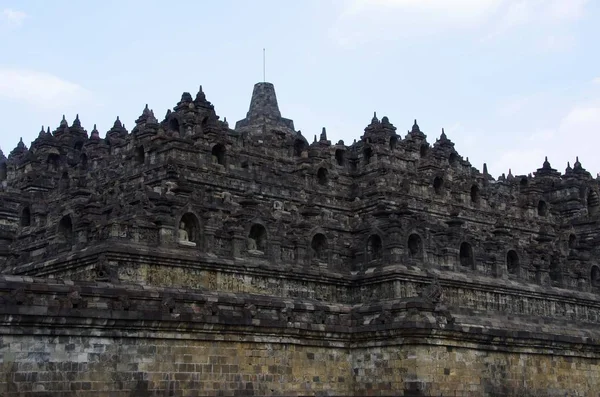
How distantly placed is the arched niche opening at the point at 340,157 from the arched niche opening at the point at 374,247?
30.3ft

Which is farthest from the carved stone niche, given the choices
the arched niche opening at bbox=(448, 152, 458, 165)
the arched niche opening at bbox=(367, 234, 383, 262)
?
the arched niche opening at bbox=(448, 152, 458, 165)

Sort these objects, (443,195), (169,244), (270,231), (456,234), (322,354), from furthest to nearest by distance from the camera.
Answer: (443,195) → (456,234) → (270,231) → (169,244) → (322,354)

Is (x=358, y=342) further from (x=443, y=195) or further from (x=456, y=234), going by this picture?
(x=443, y=195)

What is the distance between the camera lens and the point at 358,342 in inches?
1471

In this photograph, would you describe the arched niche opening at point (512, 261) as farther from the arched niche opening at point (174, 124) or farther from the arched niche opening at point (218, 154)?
the arched niche opening at point (174, 124)

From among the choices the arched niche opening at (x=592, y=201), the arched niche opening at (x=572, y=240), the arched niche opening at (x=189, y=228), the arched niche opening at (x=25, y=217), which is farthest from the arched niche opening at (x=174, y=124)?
the arched niche opening at (x=592, y=201)

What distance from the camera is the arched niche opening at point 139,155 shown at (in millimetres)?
47688

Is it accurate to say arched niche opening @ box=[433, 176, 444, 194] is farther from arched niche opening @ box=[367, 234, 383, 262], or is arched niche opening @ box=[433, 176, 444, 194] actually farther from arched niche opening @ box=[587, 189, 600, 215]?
arched niche opening @ box=[587, 189, 600, 215]

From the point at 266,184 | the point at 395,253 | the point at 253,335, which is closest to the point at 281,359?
the point at 253,335

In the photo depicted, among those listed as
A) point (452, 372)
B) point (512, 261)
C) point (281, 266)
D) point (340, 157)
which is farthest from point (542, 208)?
point (452, 372)

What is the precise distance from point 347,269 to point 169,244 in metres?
10.2

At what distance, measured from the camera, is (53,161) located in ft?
189

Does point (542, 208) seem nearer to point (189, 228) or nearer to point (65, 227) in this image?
point (189, 228)

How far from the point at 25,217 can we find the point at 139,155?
7.54 m
